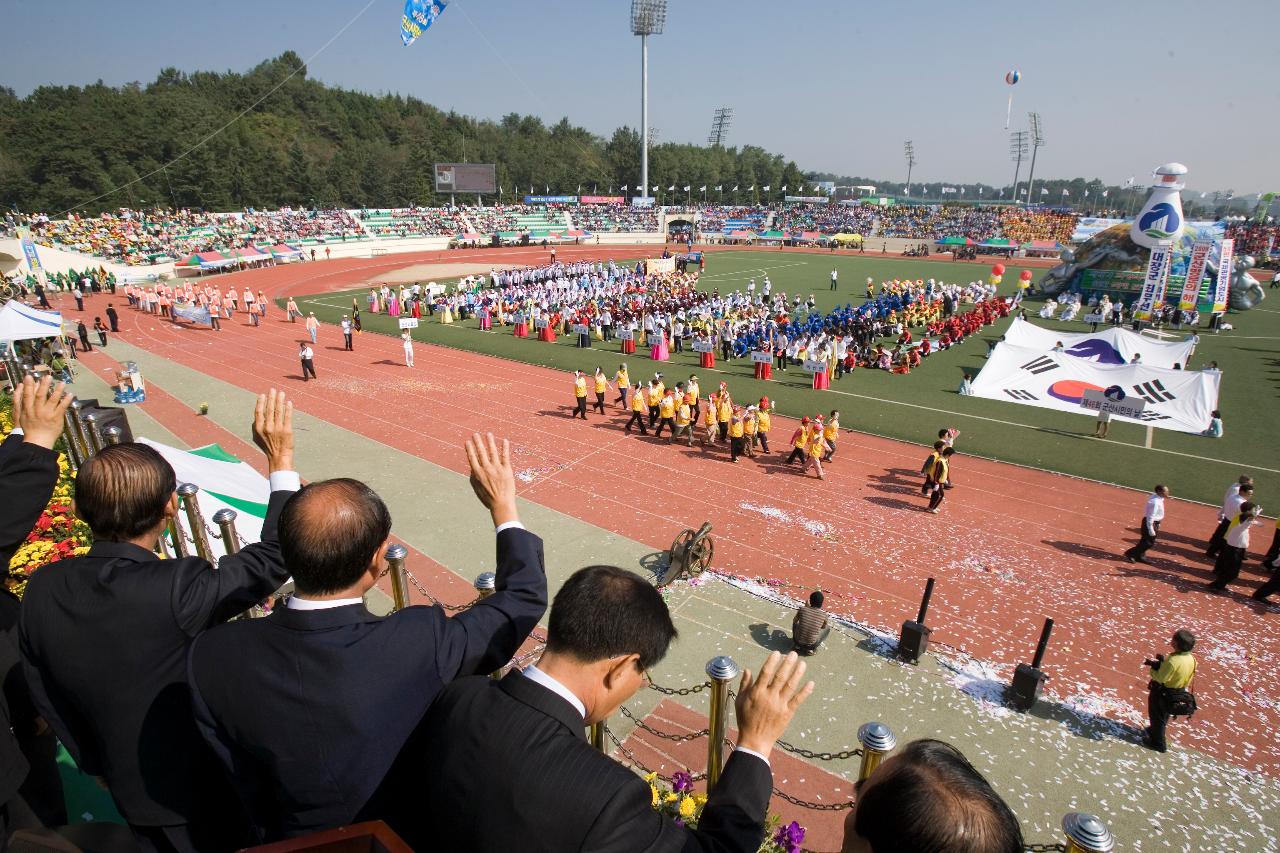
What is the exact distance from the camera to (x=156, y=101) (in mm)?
72000

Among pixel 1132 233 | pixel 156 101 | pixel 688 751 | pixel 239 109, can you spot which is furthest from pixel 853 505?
pixel 239 109

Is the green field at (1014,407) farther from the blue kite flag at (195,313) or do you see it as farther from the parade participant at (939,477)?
the blue kite flag at (195,313)

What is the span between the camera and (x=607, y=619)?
6.59ft

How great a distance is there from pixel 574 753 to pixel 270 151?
89124mm

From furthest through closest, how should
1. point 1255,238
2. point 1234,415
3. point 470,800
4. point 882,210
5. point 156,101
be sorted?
point 882,210 < point 156,101 < point 1255,238 < point 1234,415 < point 470,800

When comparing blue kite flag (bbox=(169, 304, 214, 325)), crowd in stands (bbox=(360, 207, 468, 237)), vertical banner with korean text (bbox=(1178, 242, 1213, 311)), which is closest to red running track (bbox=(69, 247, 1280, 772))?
blue kite flag (bbox=(169, 304, 214, 325))

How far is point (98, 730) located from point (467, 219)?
80716mm

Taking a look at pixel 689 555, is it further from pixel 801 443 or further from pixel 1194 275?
pixel 1194 275

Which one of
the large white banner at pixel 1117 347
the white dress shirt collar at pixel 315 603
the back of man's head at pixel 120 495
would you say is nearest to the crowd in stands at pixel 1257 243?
the large white banner at pixel 1117 347

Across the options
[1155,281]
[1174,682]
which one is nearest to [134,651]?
[1174,682]

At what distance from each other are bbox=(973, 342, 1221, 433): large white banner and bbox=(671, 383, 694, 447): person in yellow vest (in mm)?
9727

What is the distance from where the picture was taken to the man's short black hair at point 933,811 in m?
1.46

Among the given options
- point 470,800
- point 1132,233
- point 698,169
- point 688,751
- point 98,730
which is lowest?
point 688,751

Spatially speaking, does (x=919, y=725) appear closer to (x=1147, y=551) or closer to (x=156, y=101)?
(x=1147, y=551)
